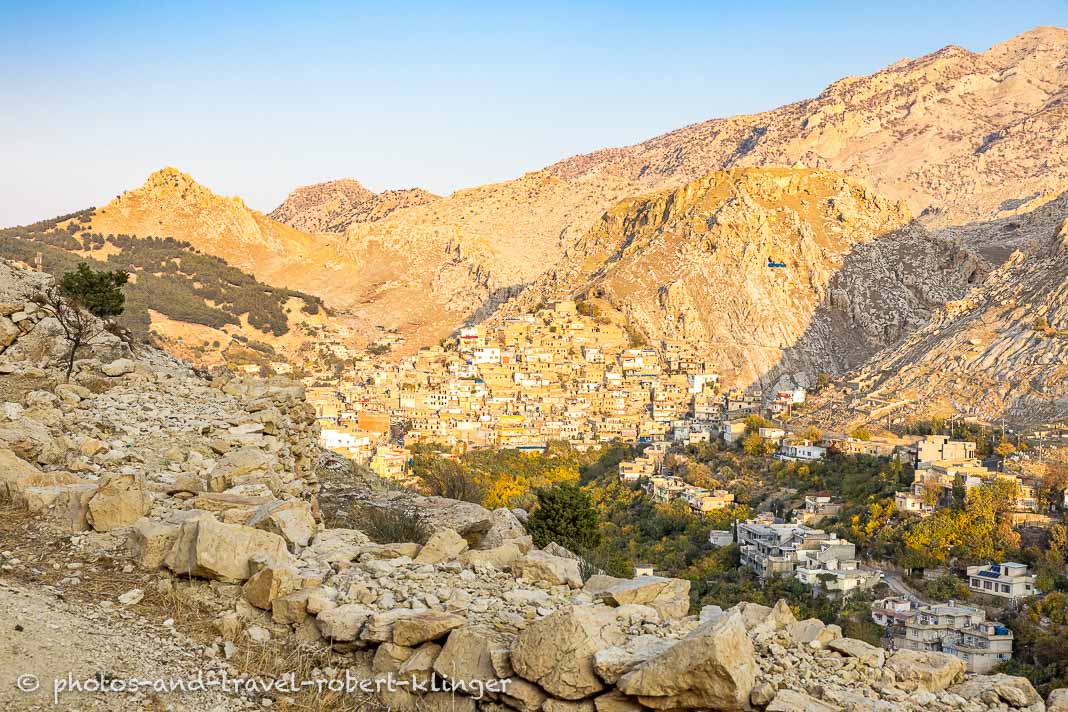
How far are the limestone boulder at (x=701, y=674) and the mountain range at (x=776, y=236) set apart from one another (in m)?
24.2

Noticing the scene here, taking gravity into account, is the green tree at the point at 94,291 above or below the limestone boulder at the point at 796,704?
above

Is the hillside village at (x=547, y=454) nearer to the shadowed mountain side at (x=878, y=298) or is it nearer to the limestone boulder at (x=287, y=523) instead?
the limestone boulder at (x=287, y=523)

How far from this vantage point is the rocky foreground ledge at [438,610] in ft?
10.5

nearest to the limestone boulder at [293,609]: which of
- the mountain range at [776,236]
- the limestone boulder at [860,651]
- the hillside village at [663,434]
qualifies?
the limestone boulder at [860,651]

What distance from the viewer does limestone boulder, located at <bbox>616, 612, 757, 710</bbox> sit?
3.04m

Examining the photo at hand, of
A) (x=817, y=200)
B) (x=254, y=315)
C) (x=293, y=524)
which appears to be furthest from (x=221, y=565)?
(x=817, y=200)

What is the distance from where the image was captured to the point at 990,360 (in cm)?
2641

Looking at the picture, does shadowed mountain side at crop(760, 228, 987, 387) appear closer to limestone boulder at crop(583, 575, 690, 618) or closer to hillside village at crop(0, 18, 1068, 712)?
hillside village at crop(0, 18, 1068, 712)

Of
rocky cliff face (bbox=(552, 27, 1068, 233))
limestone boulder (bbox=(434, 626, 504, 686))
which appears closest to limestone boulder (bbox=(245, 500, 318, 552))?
limestone boulder (bbox=(434, 626, 504, 686))

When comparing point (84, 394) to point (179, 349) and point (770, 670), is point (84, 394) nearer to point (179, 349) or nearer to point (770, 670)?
point (770, 670)

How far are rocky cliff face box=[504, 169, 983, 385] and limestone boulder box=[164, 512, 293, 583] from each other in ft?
135

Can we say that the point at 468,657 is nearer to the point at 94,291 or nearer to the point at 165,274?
the point at 94,291

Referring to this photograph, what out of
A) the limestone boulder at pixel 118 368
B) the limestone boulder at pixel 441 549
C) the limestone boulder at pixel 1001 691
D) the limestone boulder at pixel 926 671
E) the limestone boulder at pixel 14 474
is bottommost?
the limestone boulder at pixel 1001 691

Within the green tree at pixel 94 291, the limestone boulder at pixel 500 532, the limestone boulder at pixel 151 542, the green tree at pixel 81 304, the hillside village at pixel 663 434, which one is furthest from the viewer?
the hillside village at pixel 663 434
